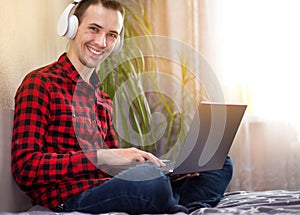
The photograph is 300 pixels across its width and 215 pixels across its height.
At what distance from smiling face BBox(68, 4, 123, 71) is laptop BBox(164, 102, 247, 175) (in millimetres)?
424

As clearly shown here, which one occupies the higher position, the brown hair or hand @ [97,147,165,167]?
the brown hair

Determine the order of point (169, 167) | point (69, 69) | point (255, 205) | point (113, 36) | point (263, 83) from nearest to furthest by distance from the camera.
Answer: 1. point (255, 205)
2. point (169, 167)
3. point (69, 69)
4. point (113, 36)
5. point (263, 83)

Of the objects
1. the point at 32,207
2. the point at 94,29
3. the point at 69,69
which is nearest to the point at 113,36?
the point at 94,29

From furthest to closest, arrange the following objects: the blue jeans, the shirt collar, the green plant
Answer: the green plant → the shirt collar → the blue jeans

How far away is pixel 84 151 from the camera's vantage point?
143 centimetres

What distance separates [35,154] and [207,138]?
52 centimetres

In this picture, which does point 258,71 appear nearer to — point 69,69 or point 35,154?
point 69,69

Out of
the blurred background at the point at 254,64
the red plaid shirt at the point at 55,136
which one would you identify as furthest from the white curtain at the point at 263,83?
the red plaid shirt at the point at 55,136

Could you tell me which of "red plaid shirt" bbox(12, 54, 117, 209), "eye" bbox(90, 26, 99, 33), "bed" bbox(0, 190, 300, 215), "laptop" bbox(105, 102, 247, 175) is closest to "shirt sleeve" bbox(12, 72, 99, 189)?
"red plaid shirt" bbox(12, 54, 117, 209)

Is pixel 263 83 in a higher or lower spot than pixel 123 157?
higher

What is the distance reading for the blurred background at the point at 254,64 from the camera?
2.80m

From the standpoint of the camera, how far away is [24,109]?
148cm

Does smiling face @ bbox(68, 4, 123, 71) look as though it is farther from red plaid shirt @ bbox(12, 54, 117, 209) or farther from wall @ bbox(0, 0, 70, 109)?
wall @ bbox(0, 0, 70, 109)

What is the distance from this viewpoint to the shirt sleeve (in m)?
1.42
